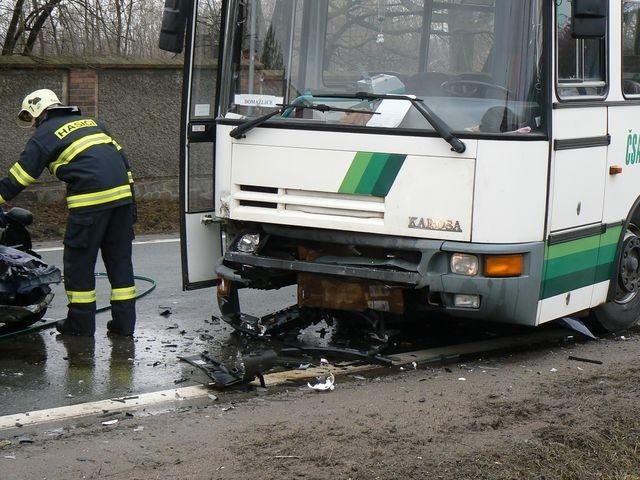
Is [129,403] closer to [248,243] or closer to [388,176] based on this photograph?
[248,243]

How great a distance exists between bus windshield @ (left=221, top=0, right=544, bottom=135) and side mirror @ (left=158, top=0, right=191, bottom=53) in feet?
1.36

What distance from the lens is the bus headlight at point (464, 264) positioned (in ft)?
22.2

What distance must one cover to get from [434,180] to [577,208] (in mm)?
1161

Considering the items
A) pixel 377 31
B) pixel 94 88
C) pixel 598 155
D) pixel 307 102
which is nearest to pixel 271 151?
pixel 307 102

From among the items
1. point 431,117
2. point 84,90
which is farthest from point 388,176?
point 84,90

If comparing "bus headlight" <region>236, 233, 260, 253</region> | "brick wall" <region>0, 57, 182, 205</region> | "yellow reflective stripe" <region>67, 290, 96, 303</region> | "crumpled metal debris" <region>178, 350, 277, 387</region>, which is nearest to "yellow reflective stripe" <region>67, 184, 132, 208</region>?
"yellow reflective stripe" <region>67, 290, 96, 303</region>

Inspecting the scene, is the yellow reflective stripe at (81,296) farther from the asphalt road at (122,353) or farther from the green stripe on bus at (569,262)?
the green stripe on bus at (569,262)

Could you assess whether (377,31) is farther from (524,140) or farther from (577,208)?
(577,208)

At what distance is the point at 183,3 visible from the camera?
24.3 ft

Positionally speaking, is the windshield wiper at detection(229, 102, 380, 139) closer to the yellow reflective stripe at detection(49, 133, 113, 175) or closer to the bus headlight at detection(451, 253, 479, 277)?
the yellow reflective stripe at detection(49, 133, 113, 175)

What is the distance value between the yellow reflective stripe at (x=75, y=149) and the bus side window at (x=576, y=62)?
10.2ft

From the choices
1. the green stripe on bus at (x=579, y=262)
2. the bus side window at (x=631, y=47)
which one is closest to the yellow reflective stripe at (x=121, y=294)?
the green stripe on bus at (x=579, y=262)

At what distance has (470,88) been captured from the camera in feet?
22.6

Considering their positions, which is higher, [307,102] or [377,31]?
[377,31]
